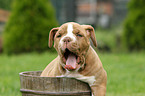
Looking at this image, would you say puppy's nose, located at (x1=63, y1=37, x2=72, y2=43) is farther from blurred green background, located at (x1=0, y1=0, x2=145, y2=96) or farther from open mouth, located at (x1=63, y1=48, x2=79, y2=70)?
blurred green background, located at (x1=0, y1=0, x2=145, y2=96)

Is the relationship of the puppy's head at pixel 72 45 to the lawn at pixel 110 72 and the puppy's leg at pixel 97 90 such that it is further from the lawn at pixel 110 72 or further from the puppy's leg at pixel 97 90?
the lawn at pixel 110 72

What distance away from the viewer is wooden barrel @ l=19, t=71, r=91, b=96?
3047 mm

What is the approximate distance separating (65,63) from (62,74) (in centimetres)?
24

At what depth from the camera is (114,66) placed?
8031mm

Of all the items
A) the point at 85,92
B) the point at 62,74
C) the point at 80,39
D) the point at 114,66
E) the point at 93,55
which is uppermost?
the point at 80,39

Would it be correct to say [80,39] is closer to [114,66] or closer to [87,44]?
[87,44]

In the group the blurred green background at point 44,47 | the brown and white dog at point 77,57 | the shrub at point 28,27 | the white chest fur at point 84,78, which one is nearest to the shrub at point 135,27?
the blurred green background at point 44,47

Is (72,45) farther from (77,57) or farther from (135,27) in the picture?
(135,27)

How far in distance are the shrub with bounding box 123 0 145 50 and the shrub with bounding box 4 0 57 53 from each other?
3.17 m

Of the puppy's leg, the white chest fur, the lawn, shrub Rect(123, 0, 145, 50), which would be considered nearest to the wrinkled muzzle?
the white chest fur

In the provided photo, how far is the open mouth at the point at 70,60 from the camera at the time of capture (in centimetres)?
292

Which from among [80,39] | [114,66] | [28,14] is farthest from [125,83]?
[28,14]

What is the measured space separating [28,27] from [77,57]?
7124 mm

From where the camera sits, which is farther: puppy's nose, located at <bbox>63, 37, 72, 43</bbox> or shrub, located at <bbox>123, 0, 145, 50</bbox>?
shrub, located at <bbox>123, 0, 145, 50</bbox>
